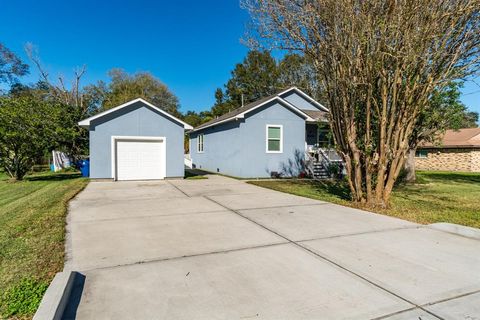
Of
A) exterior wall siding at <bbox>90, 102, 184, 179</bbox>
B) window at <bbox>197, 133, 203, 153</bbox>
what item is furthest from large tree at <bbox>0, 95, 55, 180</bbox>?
window at <bbox>197, 133, 203, 153</bbox>

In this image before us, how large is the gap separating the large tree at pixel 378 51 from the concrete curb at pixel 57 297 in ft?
22.6

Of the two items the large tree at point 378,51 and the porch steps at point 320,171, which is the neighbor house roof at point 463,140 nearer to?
the porch steps at point 320,171

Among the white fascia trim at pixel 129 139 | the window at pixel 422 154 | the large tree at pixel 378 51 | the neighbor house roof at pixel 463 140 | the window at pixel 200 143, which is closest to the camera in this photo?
the large tree at pixel 378 51

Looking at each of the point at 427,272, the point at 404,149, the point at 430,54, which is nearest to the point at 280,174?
the point at 404,149

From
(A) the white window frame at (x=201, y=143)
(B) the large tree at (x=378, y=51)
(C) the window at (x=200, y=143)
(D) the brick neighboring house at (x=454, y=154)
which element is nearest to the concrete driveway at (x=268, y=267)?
(B) the large tree at (x=378, y=51)

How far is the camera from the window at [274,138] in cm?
1562

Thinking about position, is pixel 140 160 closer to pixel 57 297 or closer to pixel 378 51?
pixel 378 51

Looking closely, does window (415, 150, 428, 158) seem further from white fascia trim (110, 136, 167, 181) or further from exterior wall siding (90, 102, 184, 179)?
white fascia trim (110, 136, 167, 181)

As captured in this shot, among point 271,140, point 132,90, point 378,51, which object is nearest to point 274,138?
point 271,140

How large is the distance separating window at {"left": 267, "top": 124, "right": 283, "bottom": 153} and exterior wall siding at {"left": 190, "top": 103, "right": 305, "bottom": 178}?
0.61ft

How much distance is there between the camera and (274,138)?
15.7 m

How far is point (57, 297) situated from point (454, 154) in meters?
29.9

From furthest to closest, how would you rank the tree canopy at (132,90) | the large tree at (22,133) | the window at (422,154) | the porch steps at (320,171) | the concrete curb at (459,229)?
1. the tree canopy at (132,90)
2. the window at (422,154)
3. the porch steps at (320,171)
4. the large tree at (22,133)
5. the concrete curb at (459,229)

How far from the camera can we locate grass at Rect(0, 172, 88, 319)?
2859mm
